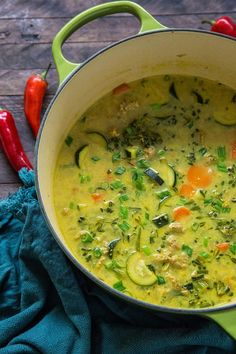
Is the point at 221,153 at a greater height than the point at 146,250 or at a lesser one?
greater

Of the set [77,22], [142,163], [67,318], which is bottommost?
[67,318]

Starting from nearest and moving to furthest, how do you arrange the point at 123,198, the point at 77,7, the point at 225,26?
1. the point at 123,198
2. the point at 225,26
3. the point at 77,7

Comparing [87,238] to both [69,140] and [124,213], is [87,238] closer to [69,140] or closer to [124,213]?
[124,213]

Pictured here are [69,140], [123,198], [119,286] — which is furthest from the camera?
[69,140]

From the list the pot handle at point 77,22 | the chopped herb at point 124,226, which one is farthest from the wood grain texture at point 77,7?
the chopped herb at point 124,226

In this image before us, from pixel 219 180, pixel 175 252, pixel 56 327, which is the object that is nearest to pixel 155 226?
pixel 175 252

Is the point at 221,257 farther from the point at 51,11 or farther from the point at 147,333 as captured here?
the point at 51,11

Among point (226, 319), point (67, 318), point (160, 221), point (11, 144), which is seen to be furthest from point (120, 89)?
point (226, 319)

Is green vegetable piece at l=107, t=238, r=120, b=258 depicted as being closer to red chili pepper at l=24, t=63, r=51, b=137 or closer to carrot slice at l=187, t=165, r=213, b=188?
carrot slice at l=187, t=165, r=213, b=188
